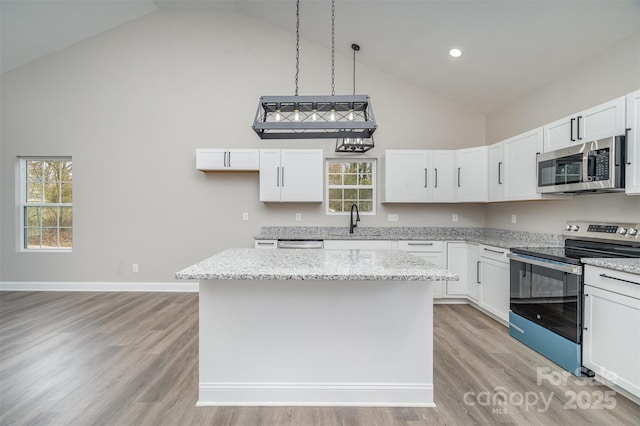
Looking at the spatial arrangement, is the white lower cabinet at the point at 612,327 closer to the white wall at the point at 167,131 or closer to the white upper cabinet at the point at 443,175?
the white upper cabinet at the point at 443,175

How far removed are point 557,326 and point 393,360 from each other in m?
1.48

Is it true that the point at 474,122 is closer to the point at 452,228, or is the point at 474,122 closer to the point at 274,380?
the point at 452,228

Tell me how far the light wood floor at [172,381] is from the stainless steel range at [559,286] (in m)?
0.16

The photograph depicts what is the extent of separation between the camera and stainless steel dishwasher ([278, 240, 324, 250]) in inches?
165

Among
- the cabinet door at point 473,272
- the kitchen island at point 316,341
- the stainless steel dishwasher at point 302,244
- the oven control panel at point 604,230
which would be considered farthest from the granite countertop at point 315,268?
the cabinet door at point 473,272

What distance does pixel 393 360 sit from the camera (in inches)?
79.1

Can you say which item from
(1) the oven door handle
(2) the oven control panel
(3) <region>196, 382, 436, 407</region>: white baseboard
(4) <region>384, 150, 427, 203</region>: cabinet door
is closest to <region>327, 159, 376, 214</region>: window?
(4) <region>384, 150, 427, 203</region>: cabinet door

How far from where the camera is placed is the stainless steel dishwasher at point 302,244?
4.18m

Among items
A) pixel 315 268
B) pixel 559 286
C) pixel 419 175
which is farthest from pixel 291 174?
pixel 559 286

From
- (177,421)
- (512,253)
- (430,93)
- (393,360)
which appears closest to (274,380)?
(177,421)

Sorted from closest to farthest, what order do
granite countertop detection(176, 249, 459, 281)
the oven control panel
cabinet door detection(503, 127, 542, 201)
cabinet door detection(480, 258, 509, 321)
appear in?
granite countertop detection(176, 249, 459, 281), the oven control panel, cabinet door detection(503, 127, 542, 201), cabinet door detection(480, 258, 509, 321)

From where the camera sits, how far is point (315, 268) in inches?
74.3

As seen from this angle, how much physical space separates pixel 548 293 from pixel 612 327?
51 centimetres

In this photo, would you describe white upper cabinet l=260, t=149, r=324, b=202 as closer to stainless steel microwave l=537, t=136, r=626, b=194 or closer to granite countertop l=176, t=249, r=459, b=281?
granite countertop l=176, t=249, r=459, b=281
